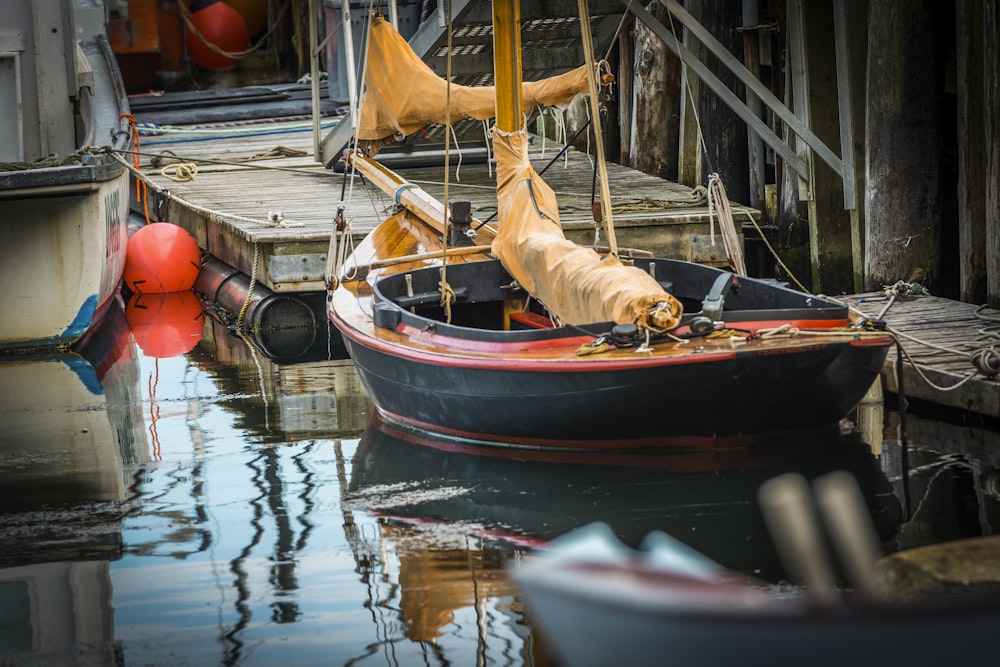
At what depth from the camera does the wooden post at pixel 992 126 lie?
7.89 meters

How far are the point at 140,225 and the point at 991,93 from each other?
9068 mm

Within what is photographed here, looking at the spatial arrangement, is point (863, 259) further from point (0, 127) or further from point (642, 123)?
point (0, 127)

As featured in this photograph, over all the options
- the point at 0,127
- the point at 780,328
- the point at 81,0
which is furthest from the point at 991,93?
the point at 81,0

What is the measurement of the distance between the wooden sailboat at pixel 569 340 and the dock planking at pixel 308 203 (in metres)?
1.03

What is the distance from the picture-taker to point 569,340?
263 inches

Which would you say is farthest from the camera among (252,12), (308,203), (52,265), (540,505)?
(252,12)

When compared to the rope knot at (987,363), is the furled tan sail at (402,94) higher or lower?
higher

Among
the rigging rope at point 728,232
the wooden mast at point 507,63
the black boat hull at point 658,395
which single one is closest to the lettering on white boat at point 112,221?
the wooden mast at point 507,63

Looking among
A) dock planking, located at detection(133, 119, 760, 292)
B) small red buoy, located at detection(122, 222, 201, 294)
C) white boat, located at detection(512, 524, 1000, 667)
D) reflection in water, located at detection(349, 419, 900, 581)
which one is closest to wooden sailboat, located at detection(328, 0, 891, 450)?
reflection in water, located at detection(349, 419, 900, 581)

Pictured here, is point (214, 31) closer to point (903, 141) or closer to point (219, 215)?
point (219, 215)

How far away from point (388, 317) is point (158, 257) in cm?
568

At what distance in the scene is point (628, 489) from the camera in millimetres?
6355

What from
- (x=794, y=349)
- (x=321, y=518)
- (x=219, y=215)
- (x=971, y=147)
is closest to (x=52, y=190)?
(x=219, y=215)

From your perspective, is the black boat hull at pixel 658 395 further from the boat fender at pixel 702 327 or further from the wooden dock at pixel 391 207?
the wooden dock at pixel 391 207
